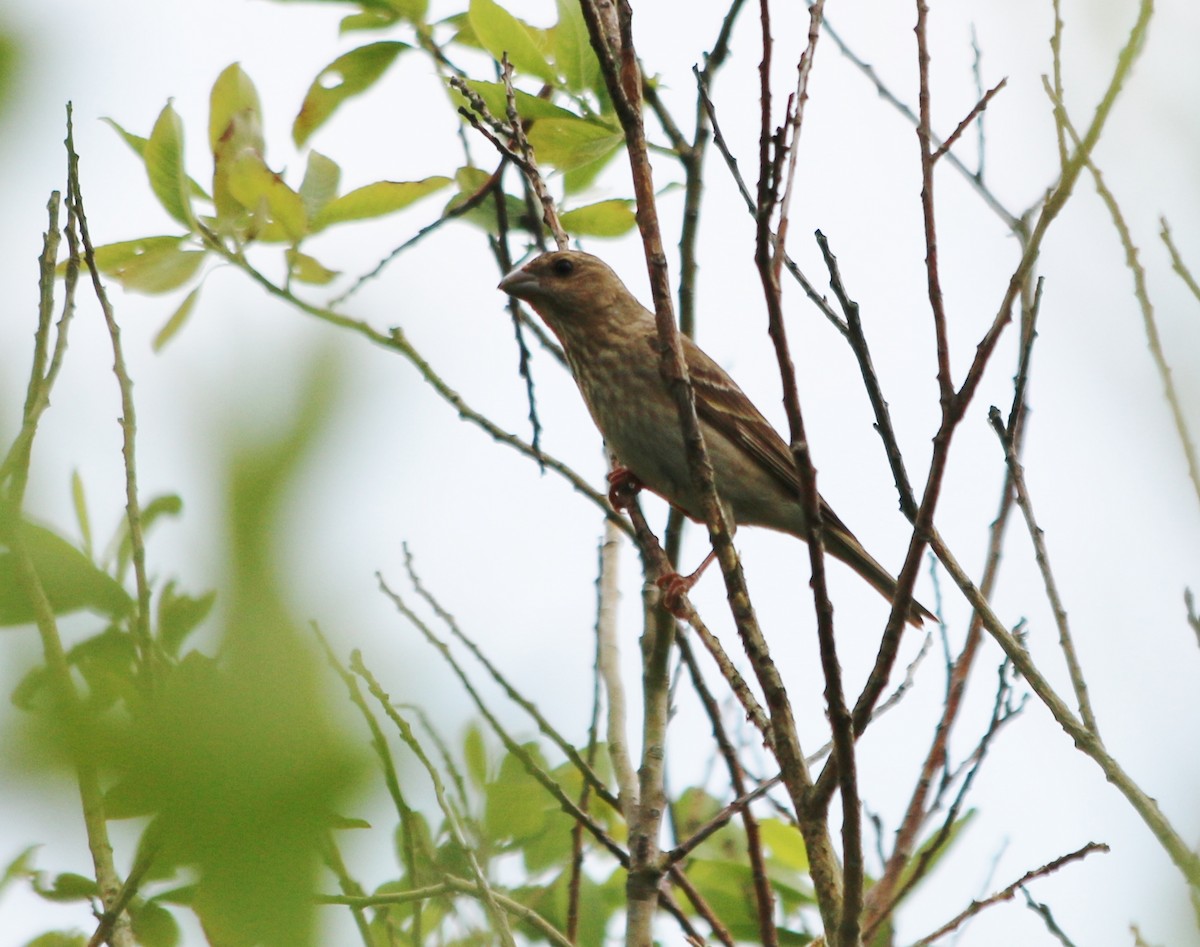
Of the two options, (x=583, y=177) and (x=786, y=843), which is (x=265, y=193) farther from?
(x=786, y=843)

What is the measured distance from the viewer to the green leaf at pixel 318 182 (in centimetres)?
453

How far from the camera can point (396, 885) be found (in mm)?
4141

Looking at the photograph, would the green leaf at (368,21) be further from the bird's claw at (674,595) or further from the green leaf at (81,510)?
the green leaf at (81,510)

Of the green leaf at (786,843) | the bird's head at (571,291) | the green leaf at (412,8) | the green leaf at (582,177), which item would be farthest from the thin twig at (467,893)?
the bird's head at (571,291)

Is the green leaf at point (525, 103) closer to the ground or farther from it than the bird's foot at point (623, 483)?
farther from it

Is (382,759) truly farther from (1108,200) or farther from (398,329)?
(1108,200)

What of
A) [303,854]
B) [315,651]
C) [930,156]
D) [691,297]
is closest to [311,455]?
[315,651]

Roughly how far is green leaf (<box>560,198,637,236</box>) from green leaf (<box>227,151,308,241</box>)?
129 cm

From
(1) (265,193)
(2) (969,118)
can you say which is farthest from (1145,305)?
(1) (265,193)

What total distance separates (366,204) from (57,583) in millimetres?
3549

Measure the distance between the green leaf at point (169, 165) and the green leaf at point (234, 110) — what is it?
17cm

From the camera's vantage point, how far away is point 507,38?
4.91 m

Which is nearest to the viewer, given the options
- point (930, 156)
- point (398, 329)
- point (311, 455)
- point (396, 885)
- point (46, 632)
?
point (311, 455)

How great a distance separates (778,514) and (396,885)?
366 centimetres
